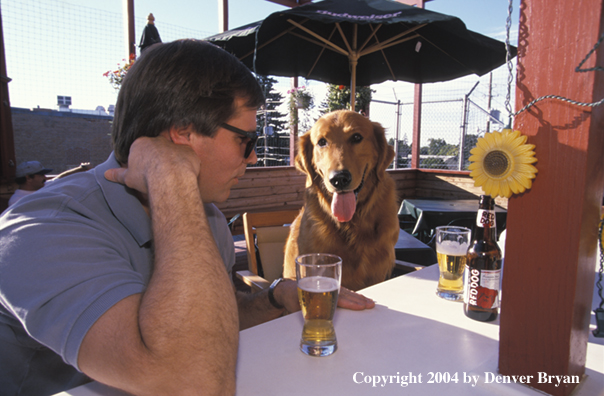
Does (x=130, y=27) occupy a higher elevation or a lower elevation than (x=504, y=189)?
higher

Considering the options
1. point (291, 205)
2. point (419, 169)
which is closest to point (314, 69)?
point (291, 205)

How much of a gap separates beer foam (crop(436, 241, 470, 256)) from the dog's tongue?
1034mm

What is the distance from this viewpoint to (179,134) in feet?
3.57

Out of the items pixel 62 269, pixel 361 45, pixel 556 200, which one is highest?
pixel 361 45

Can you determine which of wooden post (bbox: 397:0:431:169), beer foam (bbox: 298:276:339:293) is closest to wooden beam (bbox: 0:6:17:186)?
beer foam (bbox: 298:276:339:293)

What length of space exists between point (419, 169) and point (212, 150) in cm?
766

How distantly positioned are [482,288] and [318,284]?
491 millimetres

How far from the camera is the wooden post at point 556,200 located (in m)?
0.62

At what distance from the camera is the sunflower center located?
0.72m

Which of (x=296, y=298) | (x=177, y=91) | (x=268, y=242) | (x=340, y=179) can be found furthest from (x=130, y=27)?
(x=296, y=298)

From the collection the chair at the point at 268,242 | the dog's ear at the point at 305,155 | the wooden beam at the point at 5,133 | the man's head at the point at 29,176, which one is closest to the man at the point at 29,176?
the man's head at the point at 29,176

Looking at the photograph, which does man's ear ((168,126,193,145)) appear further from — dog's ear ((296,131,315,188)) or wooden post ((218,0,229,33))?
wooden post ((218,0,229,33))

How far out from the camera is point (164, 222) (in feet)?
2.60

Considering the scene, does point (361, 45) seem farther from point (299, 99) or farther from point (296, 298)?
point (296, 298)
